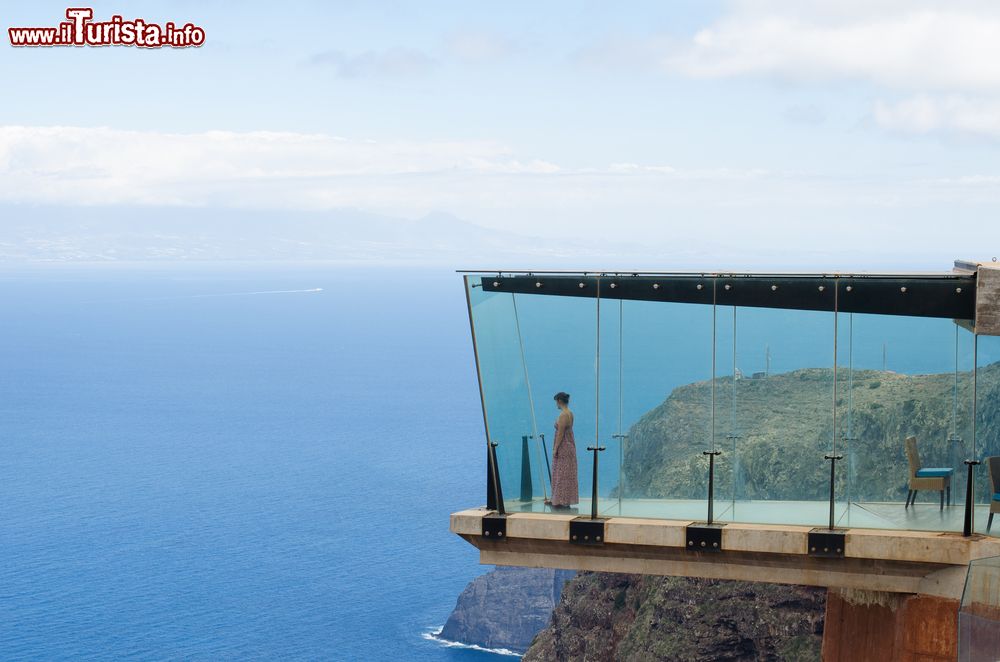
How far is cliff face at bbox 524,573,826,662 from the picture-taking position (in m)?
60.6

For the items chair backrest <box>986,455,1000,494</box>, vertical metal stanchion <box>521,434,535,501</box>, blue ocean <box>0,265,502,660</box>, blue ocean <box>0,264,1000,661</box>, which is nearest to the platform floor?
chair backrest <box>986,455,1000,494</box>

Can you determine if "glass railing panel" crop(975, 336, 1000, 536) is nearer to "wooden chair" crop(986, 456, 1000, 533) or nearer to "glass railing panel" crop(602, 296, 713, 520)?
"wooden chair" crop(986, 456, 1000, 533)

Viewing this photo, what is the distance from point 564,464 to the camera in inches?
716

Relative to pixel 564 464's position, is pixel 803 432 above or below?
above

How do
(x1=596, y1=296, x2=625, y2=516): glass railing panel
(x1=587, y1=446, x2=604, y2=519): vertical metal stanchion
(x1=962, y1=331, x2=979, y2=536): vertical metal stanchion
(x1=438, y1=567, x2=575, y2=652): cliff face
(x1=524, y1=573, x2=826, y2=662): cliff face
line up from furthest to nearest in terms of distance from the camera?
1. (x1=438, y1=567, x2=575, y2=652): cliff face
2. (x1=524, y1=573, x2=826, y2=662): cliff face
3. (x1=596, y1=296, x2=625, y2=516): glass railing panel
4. (x1=587, y1=446, x2=604, y2=519): vertical metal stanchion
5. (x1=962, y1=331, x2=979, y2=536): vertical metal stanchion

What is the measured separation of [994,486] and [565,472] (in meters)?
5.80

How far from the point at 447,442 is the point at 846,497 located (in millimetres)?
136873

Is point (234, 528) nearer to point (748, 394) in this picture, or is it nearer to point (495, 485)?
point (495, 485)

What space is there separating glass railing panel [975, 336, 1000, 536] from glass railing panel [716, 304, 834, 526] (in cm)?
191

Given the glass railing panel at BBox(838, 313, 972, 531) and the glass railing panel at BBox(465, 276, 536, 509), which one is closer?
the glass railing panel at BBox(838, 313, 972, 531)

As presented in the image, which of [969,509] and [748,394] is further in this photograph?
[748,394]

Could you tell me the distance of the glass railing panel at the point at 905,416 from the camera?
664 inches

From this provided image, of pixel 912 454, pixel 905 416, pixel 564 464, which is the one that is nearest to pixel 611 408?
pixel 564 464

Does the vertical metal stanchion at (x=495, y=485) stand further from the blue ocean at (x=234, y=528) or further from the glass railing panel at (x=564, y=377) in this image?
the blue ocean at (x=234, y=528)
